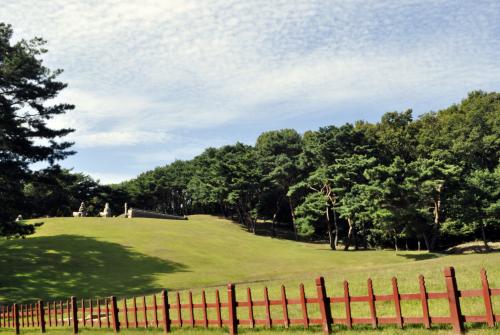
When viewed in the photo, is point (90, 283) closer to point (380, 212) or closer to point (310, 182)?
point (380, 212)

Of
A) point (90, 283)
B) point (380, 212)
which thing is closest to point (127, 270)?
point (90, 283)

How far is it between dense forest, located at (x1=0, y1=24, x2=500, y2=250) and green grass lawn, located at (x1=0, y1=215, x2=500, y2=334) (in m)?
4.76

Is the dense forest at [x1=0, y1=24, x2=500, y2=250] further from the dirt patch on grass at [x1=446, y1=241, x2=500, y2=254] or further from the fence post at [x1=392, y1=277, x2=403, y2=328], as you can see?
the fence post at [x1=392, y1=277, x2=403, y2=328]

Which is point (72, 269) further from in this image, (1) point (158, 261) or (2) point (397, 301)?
(2) point (397, 301)

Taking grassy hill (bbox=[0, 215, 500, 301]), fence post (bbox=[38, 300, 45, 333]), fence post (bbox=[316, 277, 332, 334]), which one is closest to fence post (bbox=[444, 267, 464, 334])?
fence post (bbox=[316, 277, 332, 334])

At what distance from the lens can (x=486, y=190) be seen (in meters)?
56.7

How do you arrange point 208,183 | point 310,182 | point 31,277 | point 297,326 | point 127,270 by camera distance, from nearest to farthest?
point 297,326 → point 31,277 → point 127,270 → point 310,182 → point 208,183

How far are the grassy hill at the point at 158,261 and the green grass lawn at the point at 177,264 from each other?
3.4 inches

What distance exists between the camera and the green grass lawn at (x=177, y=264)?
967 inches

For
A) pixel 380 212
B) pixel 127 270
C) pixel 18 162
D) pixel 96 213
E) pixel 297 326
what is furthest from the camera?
pixel 96 213

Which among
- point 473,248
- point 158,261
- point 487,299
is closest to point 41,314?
point 487,299

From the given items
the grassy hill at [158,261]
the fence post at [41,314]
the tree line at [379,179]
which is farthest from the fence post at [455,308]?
the tree line at [379,179]

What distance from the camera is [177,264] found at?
44.2 metres

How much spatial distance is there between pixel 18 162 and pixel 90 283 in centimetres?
1109
